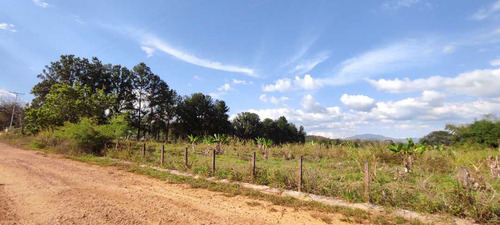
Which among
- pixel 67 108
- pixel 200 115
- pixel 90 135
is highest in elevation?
pixel 200 115

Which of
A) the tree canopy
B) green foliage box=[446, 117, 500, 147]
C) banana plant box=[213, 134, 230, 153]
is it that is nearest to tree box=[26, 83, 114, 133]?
the tree canopy

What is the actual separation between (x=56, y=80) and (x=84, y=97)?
1893cm

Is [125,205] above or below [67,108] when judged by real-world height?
below

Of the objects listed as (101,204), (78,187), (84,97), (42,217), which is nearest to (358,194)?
(101,204)

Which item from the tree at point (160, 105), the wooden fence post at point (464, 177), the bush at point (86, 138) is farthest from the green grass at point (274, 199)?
the tree at point (160, 105)

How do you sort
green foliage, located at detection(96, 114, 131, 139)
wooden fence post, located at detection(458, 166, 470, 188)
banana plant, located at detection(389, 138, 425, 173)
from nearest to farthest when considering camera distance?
wooden fence post, located at detection(458, 166, 470, 188)
banana plant, located at detection(389, 138, 425, 173)
green foliage, located at detection(96, 114, 131, 139)

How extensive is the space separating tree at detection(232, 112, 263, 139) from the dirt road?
5157 centimetres

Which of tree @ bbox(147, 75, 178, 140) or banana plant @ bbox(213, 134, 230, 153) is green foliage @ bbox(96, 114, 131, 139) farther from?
tree @ bbox(147, 75, 178, 140)

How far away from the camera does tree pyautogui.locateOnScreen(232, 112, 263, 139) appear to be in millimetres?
59688

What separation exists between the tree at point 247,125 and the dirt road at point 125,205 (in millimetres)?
51572

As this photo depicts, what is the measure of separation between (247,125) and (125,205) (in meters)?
54.8

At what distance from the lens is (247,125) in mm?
59906

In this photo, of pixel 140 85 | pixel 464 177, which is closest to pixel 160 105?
pixel 140 85

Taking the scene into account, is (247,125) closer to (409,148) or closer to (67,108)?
(67,108)
